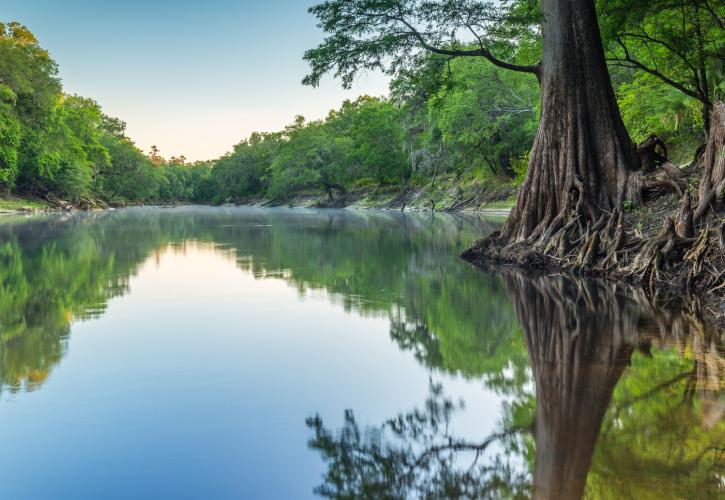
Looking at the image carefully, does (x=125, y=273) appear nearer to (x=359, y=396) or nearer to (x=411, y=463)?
(x=359, y=396)

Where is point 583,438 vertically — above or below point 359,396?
above

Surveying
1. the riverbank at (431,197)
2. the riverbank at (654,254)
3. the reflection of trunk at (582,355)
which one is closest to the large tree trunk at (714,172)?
the riverbank at (654,254)

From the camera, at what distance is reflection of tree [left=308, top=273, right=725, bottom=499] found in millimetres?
3125

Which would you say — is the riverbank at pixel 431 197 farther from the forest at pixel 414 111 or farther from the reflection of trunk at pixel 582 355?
the reflection of trunk at pixel 582 355

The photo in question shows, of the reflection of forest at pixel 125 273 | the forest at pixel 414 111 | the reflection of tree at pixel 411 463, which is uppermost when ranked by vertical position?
the forest at pixel 414 111

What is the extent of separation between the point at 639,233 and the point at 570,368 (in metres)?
6.50

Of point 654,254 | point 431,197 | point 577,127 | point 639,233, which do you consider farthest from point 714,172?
point 431,197

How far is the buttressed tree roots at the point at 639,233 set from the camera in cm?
891

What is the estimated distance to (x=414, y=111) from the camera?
20.9m

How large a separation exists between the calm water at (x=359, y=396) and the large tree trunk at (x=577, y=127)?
3.46m

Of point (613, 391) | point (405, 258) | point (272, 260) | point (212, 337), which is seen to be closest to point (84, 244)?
point (272, 260)

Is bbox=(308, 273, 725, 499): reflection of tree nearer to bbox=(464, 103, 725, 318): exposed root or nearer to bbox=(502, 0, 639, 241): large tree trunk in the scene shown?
bbox=(464, 103, 725, 318): exposed root

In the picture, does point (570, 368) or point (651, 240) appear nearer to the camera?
point (570, 368)

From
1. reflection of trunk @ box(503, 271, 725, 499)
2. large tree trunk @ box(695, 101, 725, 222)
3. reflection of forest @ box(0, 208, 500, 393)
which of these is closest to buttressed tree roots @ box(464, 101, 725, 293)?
large tree trunk @ box(695, 101, 725, 222)
